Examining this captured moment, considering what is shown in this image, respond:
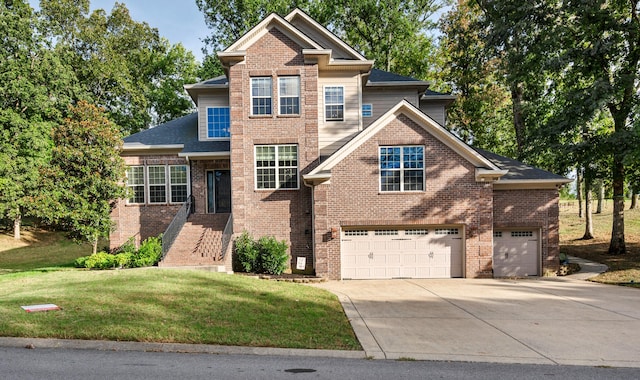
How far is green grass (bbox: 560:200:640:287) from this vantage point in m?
15.4

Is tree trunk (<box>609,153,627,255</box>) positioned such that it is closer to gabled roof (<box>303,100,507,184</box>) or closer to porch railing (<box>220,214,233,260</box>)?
gabled roof (<box>303,100,507,184</box>)

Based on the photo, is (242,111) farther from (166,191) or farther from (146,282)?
(146,282)

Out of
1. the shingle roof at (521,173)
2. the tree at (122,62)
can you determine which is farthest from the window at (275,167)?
the tree at (122,62)

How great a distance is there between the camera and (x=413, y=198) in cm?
1546

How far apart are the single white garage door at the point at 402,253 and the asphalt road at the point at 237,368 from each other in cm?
944

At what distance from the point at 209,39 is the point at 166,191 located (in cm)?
2071

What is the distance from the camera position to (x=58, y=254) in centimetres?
2694

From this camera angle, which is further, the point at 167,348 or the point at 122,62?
the point at 122,62

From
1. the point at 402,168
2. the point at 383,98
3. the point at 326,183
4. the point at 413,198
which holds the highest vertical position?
→ the point at 383,98

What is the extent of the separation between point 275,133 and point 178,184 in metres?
5.95

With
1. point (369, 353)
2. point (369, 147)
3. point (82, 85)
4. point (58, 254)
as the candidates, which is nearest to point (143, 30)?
point (82, 85)

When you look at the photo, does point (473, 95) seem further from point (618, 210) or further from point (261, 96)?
point (261, 96)

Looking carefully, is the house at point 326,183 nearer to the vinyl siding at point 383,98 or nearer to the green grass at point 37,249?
the vinyl siding at point 383,98

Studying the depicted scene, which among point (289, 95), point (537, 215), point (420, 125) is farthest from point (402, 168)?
point (537, 215)
